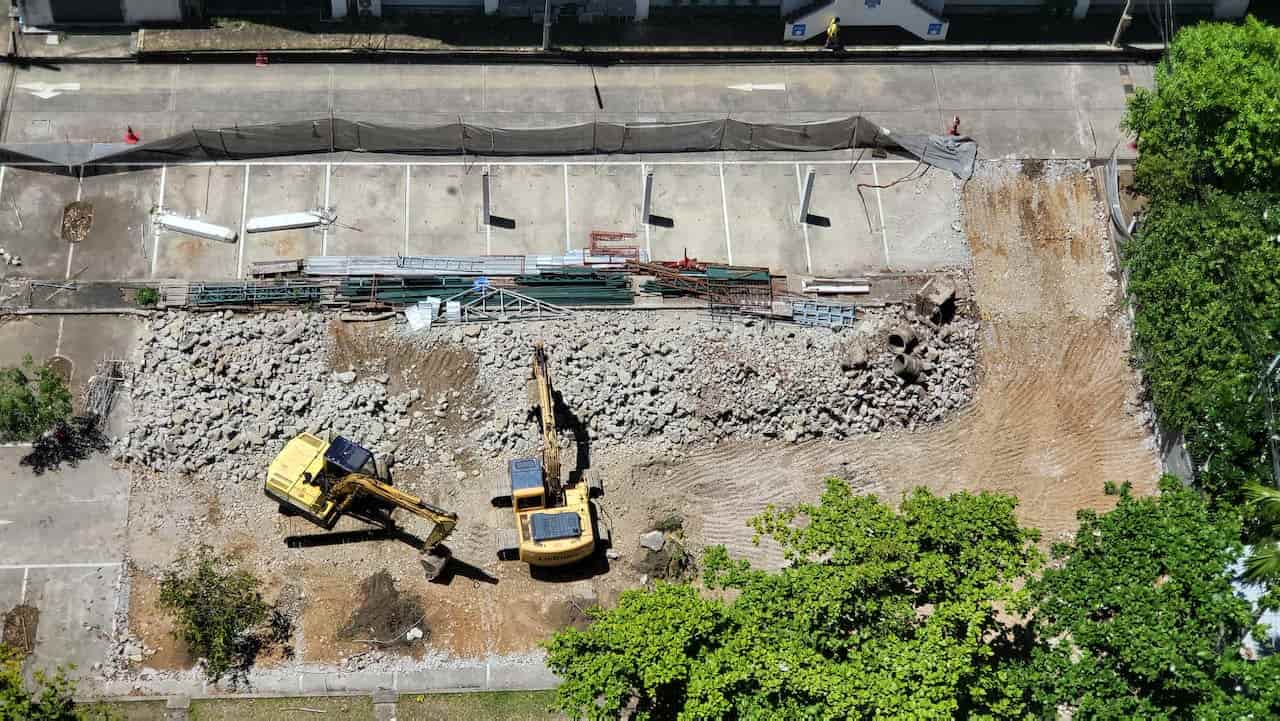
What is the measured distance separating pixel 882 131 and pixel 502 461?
21.5 m

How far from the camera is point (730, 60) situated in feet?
191

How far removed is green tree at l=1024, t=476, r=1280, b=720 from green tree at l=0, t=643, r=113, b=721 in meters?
29.8

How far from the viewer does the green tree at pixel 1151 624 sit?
39281mm

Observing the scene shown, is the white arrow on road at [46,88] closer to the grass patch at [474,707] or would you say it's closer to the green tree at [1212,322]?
the grass patch at [474,707]

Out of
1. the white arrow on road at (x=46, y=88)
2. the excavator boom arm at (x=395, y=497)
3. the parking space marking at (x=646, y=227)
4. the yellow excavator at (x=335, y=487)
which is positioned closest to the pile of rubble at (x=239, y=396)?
the yellow excavator at (x=335, y=487)

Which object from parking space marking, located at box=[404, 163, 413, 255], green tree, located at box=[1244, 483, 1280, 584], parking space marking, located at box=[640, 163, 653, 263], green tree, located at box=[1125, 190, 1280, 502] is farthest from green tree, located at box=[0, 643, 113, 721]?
green tree, located at box=[1125, 190, 1280, 502]

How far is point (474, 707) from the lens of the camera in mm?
44844

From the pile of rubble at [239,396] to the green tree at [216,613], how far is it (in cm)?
414

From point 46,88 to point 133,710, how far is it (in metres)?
26.5

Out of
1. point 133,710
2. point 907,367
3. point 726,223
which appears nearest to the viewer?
point 133,710

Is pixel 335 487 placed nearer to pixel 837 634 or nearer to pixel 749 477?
pixel 749 477

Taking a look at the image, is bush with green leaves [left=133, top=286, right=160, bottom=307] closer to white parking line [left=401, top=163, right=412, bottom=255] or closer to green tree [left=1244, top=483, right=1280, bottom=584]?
white parking line [left=401, top=163, right=412, bottom=255]

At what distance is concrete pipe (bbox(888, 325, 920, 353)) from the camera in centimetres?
5081

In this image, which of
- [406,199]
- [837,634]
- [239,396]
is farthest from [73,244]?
[837,634]
